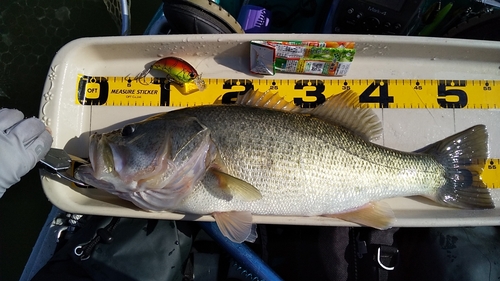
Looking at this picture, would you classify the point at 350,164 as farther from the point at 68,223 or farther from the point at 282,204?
the point at 68,223

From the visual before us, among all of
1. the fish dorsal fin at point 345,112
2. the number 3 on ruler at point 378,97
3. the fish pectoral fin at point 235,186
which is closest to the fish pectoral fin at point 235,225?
the fish pectoral fin at point 235,186

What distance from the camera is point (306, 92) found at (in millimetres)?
2004

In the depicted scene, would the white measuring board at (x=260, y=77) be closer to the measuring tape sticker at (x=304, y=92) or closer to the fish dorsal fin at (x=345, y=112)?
the measuring tape sticker at (x=304, y=92)

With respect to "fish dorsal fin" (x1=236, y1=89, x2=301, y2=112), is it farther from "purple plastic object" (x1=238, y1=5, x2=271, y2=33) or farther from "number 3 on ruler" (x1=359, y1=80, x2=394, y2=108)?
"purple plastic object" (x1=238, y1=5, x2=271, y2=33)

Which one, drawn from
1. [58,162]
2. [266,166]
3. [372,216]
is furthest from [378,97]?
[58,162]

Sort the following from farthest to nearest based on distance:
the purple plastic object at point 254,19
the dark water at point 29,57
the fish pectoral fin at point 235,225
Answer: the dark water at point 29,57
the purple plastic object at point 254,19
the fish pectoral fin at point 235,225

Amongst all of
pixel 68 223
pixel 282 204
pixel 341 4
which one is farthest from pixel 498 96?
pixel 68 223

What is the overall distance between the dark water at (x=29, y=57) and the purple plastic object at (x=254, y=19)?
4.16 feet

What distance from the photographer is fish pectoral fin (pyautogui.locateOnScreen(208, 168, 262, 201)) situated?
1520 mm

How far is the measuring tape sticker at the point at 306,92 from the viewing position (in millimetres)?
1989

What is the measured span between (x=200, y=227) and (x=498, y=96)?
203cm

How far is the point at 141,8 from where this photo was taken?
3.09 m

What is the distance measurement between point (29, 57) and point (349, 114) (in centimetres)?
290

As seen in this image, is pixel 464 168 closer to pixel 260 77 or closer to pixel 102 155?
pixel 260 77
